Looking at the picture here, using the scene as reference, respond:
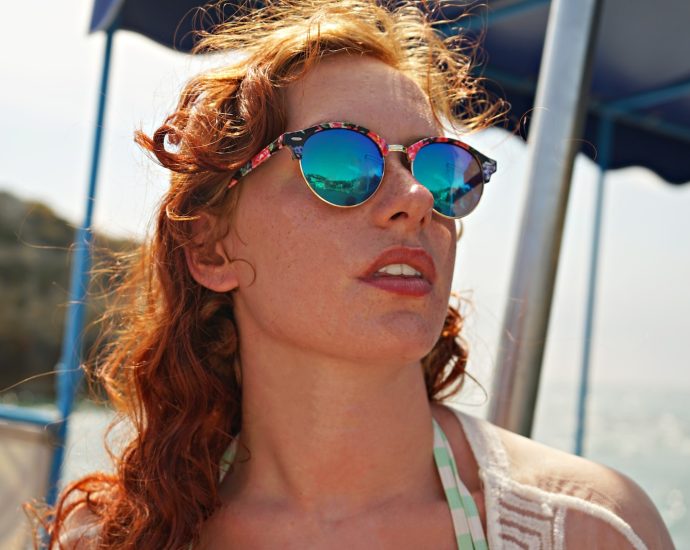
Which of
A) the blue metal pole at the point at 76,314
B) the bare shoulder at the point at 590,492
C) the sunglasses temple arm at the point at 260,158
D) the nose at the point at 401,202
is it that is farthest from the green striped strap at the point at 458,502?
the blue metal pole at the point at 76,314

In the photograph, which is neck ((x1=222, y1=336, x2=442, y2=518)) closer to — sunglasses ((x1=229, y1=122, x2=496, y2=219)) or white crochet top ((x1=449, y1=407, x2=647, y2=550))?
white crochet top ((x1=449, y1=407, x2=647, y2=550))

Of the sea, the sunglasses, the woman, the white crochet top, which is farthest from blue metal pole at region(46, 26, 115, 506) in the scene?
the sea

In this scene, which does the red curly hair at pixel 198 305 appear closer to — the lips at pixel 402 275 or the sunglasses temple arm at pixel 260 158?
the sunglasses temple arm at pixel 260 158

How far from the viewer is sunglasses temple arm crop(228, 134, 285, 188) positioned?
1.55 m

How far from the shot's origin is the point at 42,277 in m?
23.6

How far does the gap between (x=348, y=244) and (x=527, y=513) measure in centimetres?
61

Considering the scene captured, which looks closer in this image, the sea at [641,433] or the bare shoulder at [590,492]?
the bare shoulder at [590,492]

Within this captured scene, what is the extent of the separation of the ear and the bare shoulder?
0.68 metres

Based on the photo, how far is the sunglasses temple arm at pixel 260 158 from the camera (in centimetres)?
155

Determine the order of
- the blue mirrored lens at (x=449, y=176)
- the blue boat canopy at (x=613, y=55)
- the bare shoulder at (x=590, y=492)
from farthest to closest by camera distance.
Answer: the blue boat canopy at (x=613, y=55)
the blue mirrored lens at (x=449, y=176)
the bare shoulder at (x=590, y=492)

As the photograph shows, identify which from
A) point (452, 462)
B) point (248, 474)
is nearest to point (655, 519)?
point (452, 462)

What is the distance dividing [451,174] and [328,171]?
0.86 feet

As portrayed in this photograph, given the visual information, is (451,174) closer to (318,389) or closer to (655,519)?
(318,389)

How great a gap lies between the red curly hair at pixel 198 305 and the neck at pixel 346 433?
215 millimetres
